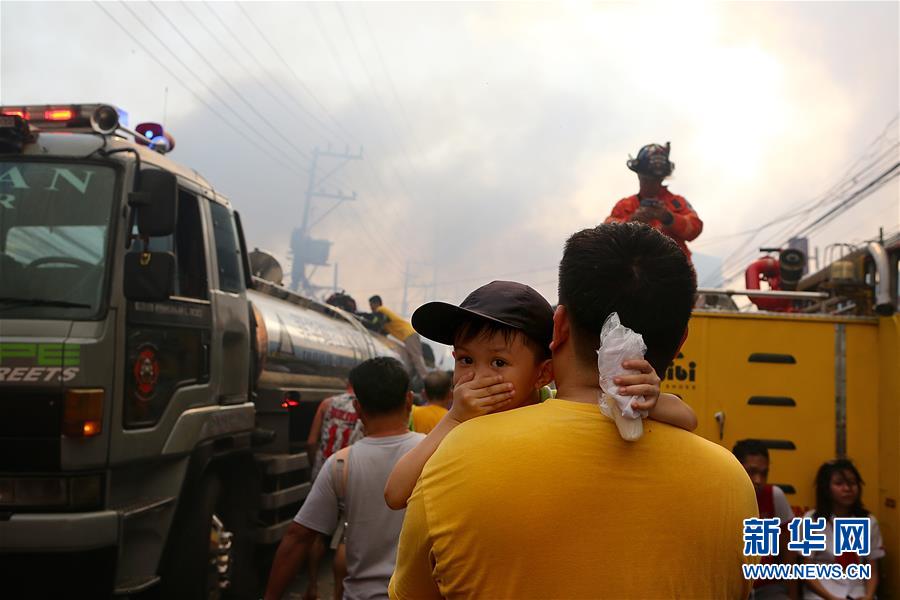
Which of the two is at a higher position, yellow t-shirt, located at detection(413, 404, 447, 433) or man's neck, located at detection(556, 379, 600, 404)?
man's neck, located at detection(556, 379, 600, 404)

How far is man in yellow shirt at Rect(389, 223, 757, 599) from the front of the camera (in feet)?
4.91

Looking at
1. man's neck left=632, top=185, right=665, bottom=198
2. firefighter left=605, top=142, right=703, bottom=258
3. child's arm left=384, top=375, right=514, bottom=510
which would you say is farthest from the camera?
man's neck left=632, top=185, right=665, bottom=198

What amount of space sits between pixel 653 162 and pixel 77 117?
→ 3.67 meters

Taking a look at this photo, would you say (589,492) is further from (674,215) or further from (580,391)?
(674,215)

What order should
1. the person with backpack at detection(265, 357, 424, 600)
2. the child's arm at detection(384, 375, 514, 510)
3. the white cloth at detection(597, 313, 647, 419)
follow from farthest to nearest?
the person with backpack at detection(265, 357, 424, 600)
the child's arm at detection(384, 375, 514, 510)
the white cloth at detection(597, 313, 647, 419)

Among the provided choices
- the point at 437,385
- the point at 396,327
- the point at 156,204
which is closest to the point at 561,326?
the point at 156,204

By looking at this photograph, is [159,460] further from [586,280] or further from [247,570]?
[586,280]

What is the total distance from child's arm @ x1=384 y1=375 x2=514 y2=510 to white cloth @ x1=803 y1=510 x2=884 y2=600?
175 inches

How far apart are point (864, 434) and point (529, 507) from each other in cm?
495

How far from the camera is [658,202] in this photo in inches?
233

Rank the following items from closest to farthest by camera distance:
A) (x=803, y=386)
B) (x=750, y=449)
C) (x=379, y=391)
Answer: (x=379, y=391) → (x=750, y=449) → (x=803, y=386)

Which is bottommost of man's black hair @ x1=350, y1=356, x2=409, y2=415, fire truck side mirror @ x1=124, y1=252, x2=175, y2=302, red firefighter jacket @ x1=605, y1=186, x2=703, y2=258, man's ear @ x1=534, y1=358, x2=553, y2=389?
man's black hair @ x1=350, y1=356, x2=409, y2=415

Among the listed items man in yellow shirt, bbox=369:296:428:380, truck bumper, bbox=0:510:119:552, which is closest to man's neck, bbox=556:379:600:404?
truck bumper, bbox=0:510:119:552

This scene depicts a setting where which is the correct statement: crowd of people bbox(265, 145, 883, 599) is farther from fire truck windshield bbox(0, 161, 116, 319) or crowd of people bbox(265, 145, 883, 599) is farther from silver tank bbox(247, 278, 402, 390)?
silver tank bbox(247, 278, 402, 390)
